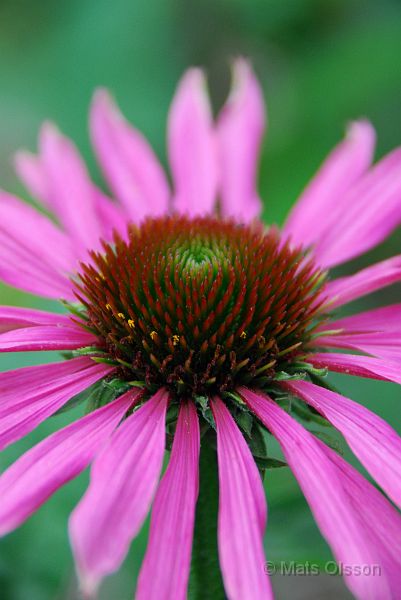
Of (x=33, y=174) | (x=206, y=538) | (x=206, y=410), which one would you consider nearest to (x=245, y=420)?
(x=206, y=410)

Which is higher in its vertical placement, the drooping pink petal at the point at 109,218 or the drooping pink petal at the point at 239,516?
the drooping pink petal at the point at 109,218

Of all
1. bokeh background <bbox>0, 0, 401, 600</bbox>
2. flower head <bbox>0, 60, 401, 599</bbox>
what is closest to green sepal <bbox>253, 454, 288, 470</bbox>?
flower head <bbox>0, 60, 401, 599</bbox>

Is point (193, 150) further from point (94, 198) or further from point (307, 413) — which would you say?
point (307, 413)

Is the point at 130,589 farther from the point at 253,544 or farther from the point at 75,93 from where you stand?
the point at 75,93

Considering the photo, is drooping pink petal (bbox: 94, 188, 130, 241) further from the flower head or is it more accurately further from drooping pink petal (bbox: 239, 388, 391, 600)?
drooping pink petal (bbox: 239, 388, 391, 600)

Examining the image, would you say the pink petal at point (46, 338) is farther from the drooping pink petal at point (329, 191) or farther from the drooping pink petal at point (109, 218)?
the drooping pink petal at point (329, 191)

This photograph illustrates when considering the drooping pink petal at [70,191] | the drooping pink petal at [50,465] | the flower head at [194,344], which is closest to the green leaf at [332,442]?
the flower head at [194,344]
